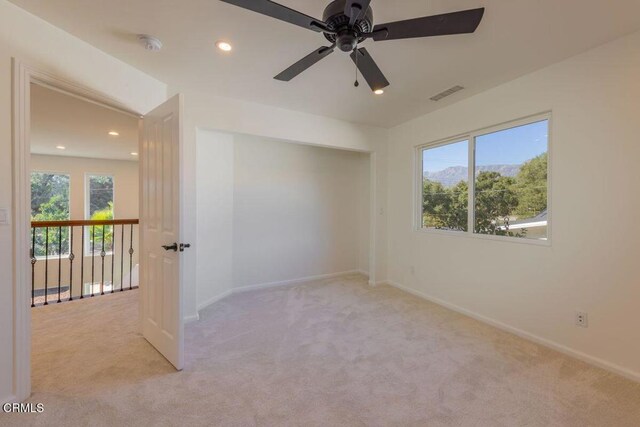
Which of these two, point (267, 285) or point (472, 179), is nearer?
point (472, 179)

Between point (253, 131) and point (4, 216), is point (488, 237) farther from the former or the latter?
point (4, 216)

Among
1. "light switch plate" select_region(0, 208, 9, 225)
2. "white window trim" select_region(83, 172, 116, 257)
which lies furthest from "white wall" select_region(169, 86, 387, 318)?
"white window trim" select_region(83, 172, 116, 257)

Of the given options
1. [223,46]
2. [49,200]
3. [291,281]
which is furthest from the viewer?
[49,200]

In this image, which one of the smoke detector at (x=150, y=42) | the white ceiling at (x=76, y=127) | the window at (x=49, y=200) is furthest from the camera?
the window at (x=49, y=200)

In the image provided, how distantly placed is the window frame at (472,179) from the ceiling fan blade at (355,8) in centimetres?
225

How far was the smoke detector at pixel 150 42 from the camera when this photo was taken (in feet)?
6.59

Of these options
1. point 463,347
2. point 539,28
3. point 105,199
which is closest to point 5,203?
point 463,347

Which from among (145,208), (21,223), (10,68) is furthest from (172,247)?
(10,68)

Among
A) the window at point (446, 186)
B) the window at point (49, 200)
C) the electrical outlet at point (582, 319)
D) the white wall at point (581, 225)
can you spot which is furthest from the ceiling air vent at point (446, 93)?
the window at point (49, 200)

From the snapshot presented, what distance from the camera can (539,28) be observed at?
1.92 meters

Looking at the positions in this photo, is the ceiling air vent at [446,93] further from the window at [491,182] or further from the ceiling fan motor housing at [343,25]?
the ceiling fan motor housing at [343,25]

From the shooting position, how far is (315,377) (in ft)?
6.64

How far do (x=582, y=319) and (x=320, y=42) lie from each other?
3.06 meters

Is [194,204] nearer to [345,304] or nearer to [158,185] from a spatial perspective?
[158,185]
